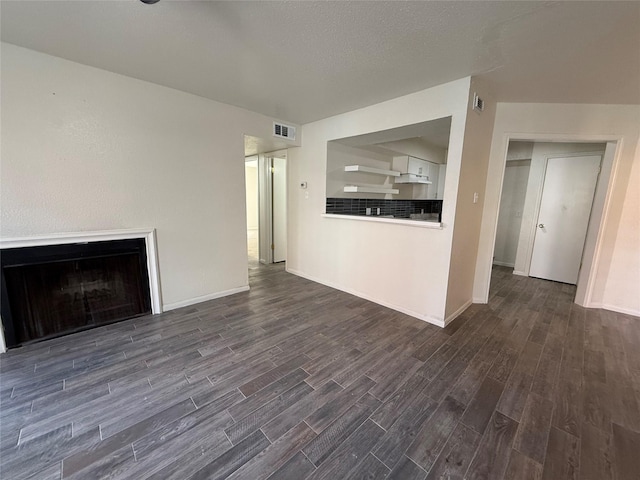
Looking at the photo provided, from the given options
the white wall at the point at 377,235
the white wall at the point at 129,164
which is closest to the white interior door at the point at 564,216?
the white wall at the point at 377,235

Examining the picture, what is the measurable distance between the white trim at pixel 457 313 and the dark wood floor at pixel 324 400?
0.12 metres

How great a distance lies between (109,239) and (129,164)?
31.0 inches

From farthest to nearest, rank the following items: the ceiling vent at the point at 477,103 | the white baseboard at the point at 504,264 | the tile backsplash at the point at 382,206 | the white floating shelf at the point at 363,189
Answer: the white baseboard at the point at 504,264 < the tile backsplash at the point at 382,206 < the white floating shelf at the point at 363,189 < the ceiling vent at the point at 477,103

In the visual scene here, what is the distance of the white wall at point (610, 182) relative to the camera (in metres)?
2.92

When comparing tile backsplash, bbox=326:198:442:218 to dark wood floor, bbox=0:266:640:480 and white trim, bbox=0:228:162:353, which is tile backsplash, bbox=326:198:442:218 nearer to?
dark wood floor, bbox=0:266:640:480

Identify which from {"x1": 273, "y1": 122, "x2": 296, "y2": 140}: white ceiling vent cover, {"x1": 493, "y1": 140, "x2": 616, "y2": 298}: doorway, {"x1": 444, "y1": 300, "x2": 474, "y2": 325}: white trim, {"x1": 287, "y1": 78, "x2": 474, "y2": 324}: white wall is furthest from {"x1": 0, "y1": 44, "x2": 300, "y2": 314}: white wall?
{"x1": 493, "y1": 140, "x2": 616, "y2": 298}: doorway

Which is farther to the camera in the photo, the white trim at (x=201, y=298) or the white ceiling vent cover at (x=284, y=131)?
the white ceiling vent cover at (x=284, y=131)

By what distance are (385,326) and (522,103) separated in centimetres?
306

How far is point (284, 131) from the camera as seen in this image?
151 inches

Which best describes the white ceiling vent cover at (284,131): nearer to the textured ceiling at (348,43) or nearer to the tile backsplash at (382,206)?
the textured ceiling at (348,43)

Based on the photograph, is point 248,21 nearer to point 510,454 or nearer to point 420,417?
point 420,417

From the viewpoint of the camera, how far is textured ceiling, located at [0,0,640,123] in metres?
1.56

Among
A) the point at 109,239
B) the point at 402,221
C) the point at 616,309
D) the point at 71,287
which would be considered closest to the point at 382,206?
the point at 402,221

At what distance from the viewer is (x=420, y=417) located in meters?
1.59
